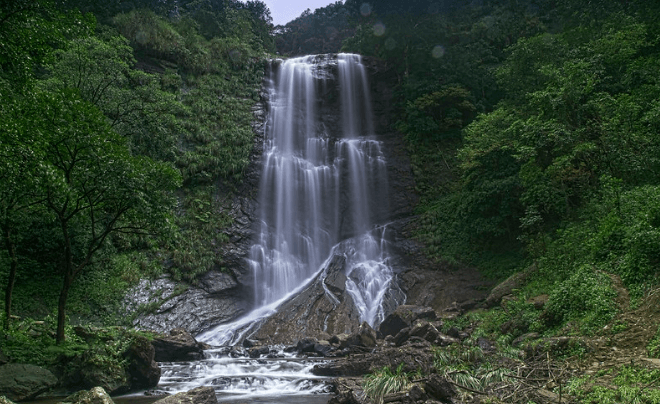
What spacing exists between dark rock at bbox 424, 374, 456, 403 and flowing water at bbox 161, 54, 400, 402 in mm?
5883

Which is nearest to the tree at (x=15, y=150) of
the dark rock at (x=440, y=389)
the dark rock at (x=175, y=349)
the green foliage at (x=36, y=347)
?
the green foliage at (x=36, y=347)

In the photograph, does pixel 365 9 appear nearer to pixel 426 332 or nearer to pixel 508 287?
pixel 508 287

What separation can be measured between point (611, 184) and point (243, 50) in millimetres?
30502

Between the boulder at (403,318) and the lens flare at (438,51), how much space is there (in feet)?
74.1

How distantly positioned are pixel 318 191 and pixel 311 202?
3.34 ft

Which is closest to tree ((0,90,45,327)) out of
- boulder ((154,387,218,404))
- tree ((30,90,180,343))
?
tree ((30,90,180,343))

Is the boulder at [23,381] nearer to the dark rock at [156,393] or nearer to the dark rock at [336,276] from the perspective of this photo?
the dark rock at [156,393]

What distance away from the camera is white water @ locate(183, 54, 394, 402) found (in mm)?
21516

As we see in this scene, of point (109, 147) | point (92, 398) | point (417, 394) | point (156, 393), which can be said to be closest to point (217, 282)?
point (156, 393)

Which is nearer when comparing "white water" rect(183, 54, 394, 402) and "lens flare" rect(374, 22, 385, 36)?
"white water" rect(183, 54, 394, 402)

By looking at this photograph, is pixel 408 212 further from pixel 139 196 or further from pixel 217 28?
pixel 217 28

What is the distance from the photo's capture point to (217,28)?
1451 inches

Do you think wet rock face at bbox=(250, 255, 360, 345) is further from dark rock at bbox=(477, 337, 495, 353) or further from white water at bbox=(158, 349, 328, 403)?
dark rock at bbox=(477, 337, 495, 353)

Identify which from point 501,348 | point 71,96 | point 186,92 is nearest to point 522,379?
point 501,348
